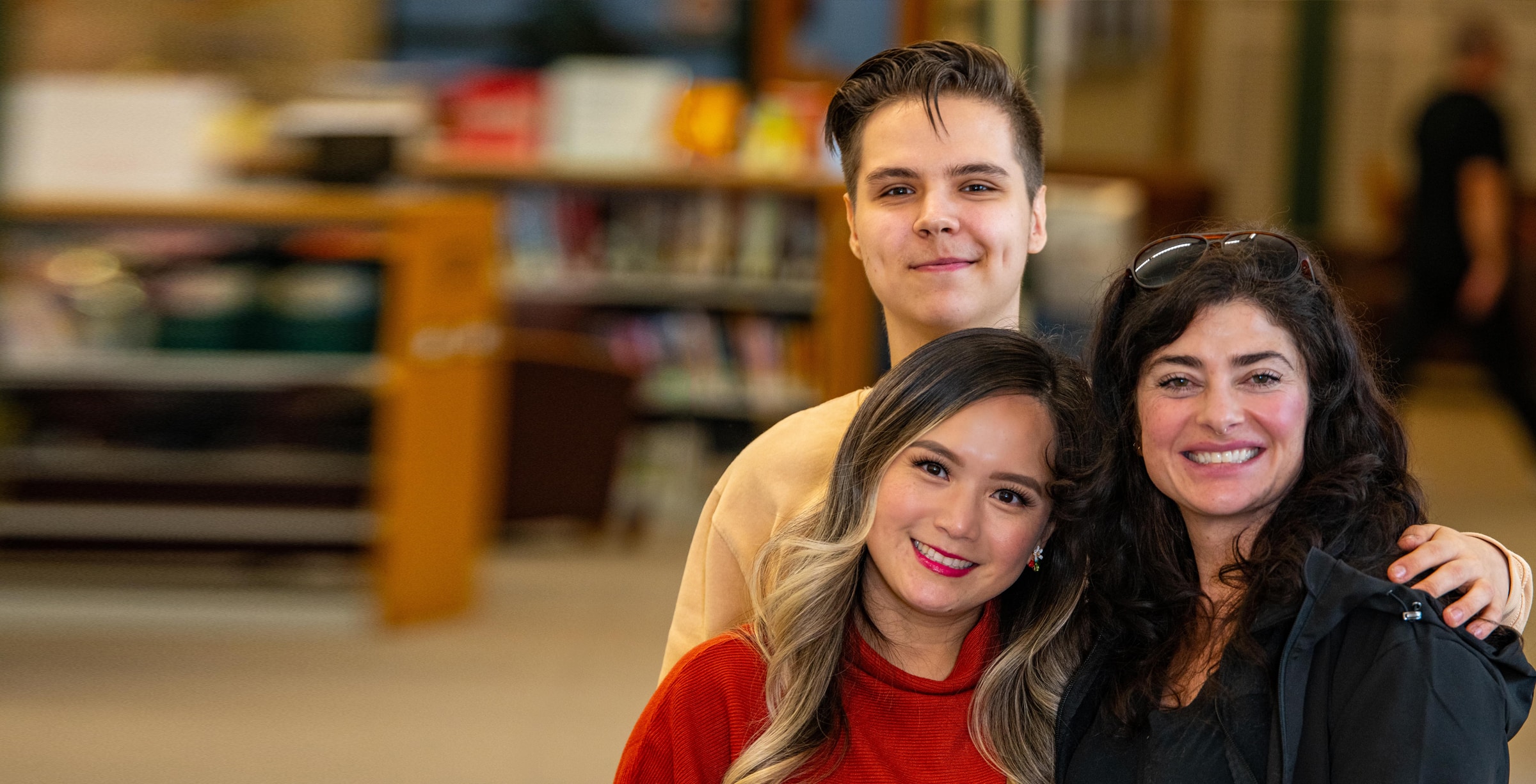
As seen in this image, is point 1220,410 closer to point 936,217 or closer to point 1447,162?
point 936,217

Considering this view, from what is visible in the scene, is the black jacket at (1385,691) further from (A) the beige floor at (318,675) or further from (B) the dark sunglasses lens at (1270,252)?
(A) the beige floor at (318,675)

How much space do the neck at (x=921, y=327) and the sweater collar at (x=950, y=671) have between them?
34 centimetres

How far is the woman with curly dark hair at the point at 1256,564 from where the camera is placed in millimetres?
1422

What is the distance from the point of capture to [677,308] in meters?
7.32

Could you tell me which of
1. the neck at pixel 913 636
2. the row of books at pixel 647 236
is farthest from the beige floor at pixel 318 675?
the neck at pixel 913 636

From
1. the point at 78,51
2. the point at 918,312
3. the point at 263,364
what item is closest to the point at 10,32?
the point at 263,364

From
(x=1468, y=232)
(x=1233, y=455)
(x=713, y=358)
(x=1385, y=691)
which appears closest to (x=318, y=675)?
(x=713, y=358)

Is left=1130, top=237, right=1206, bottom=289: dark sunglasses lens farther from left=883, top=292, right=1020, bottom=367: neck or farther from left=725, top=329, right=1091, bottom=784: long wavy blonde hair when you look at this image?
left=883, top=292, right=1020, bottom=367: neck

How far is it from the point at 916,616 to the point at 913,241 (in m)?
0.46

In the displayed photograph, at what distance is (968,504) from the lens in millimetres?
1689

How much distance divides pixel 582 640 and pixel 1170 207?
532 centimetres

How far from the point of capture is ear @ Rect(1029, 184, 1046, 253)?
80.3 inches

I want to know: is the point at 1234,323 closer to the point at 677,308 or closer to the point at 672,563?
the point at 672,563

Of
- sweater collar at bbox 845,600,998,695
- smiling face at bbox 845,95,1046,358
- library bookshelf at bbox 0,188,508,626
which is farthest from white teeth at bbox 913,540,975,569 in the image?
library bookshelf at bbox 0,188,508,626
